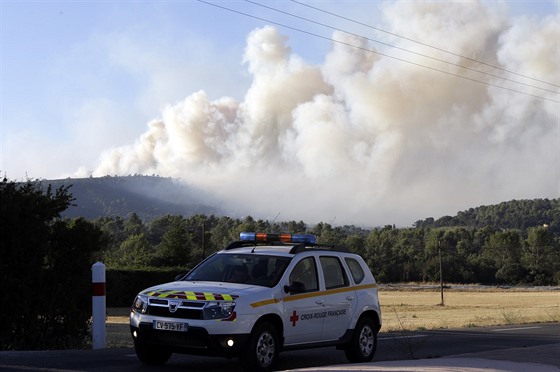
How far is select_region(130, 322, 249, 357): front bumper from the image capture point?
33.2 feet

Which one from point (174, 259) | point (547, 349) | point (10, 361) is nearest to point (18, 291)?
point (10, 361)

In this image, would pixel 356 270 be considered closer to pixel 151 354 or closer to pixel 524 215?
pixel 151 354

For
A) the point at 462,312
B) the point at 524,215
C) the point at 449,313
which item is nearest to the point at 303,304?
the point at 449,313

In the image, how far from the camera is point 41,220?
13273mm

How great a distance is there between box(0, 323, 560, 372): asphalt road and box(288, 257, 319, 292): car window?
1098mm

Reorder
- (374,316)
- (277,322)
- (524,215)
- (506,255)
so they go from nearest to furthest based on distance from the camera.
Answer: (277,322), (374,316), (506,255), (524,215)

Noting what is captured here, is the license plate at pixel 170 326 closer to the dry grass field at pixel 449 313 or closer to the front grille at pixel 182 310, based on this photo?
the front grille at pixel 182 310

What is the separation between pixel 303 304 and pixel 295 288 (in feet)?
1.12

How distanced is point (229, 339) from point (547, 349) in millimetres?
6918

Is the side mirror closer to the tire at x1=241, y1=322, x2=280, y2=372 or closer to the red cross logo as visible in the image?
the red cross logo

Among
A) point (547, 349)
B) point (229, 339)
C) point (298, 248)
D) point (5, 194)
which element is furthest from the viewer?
point (547, 349)

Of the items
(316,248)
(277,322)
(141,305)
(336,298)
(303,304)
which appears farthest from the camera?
(316,248)

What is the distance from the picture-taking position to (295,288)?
442 inches

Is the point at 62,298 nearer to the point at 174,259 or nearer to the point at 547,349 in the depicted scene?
the point at 547,349
